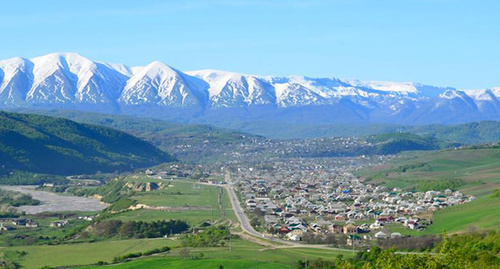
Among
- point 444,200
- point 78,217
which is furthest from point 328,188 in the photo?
point 78,217

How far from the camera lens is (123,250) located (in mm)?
58188

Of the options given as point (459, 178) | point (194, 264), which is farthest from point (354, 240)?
point (459, 178)

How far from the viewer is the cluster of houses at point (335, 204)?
211 feet

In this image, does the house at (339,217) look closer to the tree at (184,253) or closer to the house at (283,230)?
the house at (283,230)

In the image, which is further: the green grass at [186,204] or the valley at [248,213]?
the green grass at [186,204]

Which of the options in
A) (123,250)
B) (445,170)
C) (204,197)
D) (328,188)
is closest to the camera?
(123,250)

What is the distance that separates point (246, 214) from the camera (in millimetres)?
75562

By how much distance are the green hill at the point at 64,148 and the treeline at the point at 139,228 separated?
55.5 metres

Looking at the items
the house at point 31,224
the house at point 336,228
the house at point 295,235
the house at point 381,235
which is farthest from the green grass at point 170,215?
the house at point 381,235

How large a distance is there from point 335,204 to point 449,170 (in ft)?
111

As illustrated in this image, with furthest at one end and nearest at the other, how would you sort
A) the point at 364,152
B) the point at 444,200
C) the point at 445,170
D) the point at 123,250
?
the point at 364,152, the point at 445,170, the point at 444,200, the point at 123,250

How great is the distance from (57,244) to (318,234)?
57.4 feet

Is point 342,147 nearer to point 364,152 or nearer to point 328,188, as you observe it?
point 364,152

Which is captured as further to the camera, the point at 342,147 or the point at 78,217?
the point at 342,147
